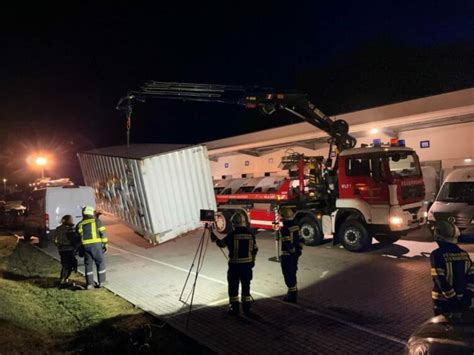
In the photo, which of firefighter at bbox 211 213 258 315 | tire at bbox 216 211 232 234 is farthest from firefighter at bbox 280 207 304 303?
tire at bbox 216 211 232 234

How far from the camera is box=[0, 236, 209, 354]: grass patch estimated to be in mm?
4941

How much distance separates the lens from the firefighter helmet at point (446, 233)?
12.5 ft

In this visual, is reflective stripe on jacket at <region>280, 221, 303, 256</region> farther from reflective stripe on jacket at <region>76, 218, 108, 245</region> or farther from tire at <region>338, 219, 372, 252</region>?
tire at <region>338, 219, 372, 252</region>

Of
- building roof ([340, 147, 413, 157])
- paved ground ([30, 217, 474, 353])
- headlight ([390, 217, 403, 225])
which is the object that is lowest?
paved ground ([30, 217, 474, 353])

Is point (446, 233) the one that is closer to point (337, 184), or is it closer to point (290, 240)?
point (290, 240)

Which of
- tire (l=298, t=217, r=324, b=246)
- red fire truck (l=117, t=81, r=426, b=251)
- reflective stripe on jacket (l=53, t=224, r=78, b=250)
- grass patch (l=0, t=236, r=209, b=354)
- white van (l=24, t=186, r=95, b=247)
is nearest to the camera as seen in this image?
grass patch (l=0, t=236, r=209, b=354)

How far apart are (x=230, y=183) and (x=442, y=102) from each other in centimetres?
817

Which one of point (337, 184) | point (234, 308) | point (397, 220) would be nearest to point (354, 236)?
point (397, 220)

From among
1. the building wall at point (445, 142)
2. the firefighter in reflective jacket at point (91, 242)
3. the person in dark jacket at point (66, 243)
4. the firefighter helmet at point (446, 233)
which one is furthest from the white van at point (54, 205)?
the firefighter helmet at point (446, 233)

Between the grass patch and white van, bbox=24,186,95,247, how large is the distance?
3725 millimetres

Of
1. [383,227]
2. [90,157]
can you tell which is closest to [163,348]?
[383,227]

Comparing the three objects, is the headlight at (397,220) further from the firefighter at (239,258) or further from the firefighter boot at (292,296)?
the firefighter at (239,258)

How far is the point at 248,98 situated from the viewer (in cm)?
1162

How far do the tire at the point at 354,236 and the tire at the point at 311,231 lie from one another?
0.73m
